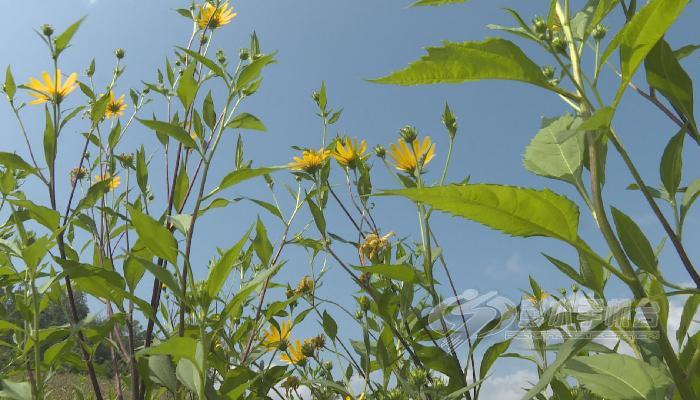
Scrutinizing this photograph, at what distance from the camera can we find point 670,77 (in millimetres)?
536

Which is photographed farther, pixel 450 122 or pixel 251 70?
pixel 450 122

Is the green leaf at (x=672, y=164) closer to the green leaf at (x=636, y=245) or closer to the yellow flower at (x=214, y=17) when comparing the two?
the green leaf at (x=636, y=245)

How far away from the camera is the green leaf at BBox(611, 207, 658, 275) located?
50 cm

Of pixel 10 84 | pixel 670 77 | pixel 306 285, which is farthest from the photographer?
pixel 306 285

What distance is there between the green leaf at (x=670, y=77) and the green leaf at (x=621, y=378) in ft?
0.86

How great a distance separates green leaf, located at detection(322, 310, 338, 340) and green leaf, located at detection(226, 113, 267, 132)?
481mm

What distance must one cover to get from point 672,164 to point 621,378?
0.25m

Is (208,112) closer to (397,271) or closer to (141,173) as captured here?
(141,173)

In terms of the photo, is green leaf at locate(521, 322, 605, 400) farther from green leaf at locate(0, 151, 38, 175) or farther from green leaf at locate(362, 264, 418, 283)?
green leaf at locate(0, 151, 38, 175)

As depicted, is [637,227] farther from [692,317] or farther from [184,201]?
[184,201]

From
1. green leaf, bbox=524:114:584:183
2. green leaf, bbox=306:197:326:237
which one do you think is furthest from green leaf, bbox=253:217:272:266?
green leaf, bbox=524:114:584:183

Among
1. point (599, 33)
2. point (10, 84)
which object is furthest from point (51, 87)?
point (599, 33)

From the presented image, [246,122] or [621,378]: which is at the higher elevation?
[246,122]

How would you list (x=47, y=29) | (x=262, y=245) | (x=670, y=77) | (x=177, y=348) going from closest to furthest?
1. (x=670, y=77)
2. (x=177, y=348)
3. (x=262, y=245)
4. (x=47, y=29)
